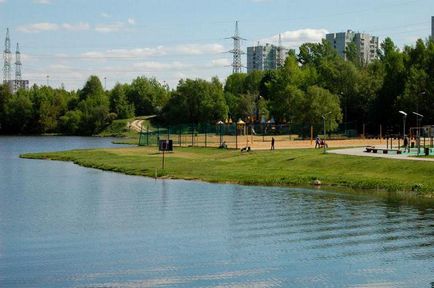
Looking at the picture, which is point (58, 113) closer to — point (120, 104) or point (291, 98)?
point (120, 104)

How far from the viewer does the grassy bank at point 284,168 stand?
5100 cm

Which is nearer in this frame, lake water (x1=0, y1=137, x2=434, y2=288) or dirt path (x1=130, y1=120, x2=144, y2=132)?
lake water (x1=0, y1=137, x2=434, y2=288)

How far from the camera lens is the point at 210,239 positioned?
30656 mm

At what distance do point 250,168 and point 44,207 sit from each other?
996 inches

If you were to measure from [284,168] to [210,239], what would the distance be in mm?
31306

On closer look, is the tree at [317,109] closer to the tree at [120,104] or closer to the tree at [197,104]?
the tree at [197,104]

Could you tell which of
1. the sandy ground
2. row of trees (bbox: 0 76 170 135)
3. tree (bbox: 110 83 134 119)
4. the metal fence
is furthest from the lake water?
tree (bbox: 110 83 134 119)

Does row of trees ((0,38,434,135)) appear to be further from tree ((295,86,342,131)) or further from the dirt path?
the dirt path

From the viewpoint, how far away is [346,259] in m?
26.5

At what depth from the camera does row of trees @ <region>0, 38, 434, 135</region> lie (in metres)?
110

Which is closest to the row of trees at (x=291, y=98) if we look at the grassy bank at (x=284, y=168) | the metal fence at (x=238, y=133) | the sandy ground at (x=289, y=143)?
the metal fence at (x=238, y=133)

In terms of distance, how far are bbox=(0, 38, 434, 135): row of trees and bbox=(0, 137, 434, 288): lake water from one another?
64.8 m

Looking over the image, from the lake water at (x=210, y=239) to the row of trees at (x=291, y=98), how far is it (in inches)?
2550

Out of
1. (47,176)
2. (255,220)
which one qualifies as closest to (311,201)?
(255,220)
